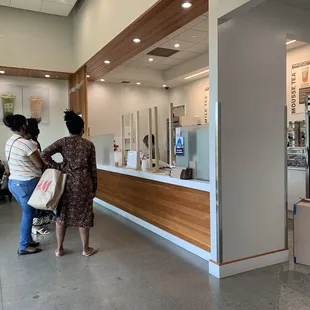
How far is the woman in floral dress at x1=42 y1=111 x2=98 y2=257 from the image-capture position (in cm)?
356

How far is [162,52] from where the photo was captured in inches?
287

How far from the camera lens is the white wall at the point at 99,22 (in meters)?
4.50

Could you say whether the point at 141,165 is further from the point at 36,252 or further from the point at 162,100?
the point at 162,100

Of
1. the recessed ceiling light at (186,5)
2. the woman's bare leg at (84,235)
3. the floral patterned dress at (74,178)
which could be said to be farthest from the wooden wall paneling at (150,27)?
the woman's bare leg at (84,235)

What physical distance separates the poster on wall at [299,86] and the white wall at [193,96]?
276cm

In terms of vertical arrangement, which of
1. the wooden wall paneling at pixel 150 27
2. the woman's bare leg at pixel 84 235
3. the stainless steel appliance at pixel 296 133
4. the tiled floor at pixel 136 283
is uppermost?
the wooden wall paneling at pixel 150 27

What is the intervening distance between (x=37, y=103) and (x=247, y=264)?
6721mm

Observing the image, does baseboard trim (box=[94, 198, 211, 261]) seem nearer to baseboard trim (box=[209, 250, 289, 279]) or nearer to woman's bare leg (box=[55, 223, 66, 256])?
baseboard trim (box=[209, 250, 289, 279])

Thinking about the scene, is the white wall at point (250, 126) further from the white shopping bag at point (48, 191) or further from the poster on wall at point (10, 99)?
the poster on wall at point (10, 99)

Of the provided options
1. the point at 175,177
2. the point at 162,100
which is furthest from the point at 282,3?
the point at 162,100

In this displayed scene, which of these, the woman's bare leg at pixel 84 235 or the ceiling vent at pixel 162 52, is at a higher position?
the ceiling vent at pixel 162 52

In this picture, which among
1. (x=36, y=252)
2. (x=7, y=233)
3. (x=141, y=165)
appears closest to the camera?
(x=36, y=252)

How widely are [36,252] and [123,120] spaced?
2.96 metres

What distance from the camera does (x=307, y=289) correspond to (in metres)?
2.85
